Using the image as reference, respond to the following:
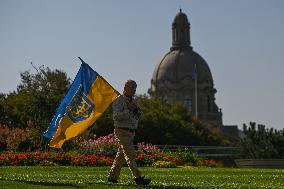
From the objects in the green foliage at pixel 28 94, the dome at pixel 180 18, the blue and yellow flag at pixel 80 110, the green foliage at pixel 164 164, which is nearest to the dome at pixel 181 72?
Answer: the dome at pixel 180 18

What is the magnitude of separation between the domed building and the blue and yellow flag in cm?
11510

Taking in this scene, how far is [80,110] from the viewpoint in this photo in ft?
48.9

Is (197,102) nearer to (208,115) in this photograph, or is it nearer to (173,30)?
(208,115)

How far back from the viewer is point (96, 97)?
586 inches

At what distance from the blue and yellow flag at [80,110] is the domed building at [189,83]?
115 meters

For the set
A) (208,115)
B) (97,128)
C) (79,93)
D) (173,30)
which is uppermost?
(173,30)

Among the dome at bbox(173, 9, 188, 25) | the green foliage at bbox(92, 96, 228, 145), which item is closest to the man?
the green foliage at bbox(92, 96, 228, 145)

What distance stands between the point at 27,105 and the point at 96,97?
38.3 metres

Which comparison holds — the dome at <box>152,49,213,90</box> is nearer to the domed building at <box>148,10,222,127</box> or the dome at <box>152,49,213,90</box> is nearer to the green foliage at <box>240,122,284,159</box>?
the domed building at <box>148,10,222,127</box>

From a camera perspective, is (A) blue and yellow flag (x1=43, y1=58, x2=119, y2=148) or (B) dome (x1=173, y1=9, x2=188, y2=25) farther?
(B) dome (x1=173, y1=9, x2=188, y2=25)

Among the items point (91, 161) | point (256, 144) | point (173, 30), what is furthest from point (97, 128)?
point (173, 30)

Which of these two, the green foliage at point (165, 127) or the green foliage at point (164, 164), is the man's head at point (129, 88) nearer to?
the green foliage at point (164, 164)

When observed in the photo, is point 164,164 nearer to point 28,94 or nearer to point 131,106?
point 131,106

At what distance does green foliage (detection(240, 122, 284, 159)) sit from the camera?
4272cm
